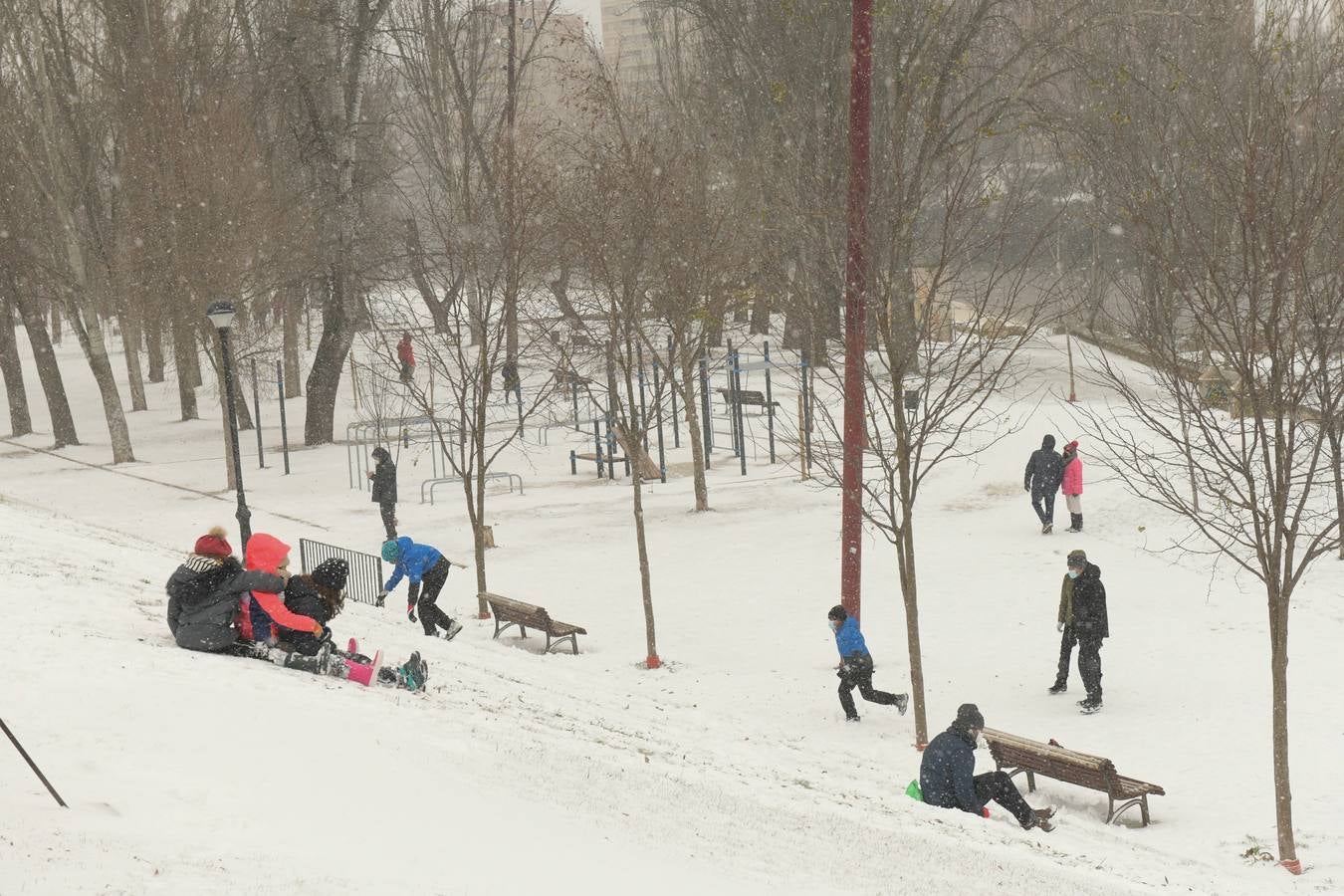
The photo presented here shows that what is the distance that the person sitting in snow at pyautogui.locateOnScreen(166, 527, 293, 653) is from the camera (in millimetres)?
9305

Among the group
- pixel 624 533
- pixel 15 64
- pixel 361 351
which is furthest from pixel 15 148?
pixel 361 351

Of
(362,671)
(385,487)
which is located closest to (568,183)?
(385,487)

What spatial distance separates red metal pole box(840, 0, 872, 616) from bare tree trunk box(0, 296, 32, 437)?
83.2 feet

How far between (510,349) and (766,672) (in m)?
23.6

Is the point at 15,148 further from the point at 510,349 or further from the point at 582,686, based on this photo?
the point at 582,686

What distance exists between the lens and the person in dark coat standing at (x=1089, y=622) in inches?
468

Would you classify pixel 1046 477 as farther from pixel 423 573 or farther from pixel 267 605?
pixel 267 605

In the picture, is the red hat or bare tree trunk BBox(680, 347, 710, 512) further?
bare tree trunk BBox(680, 347, 710, 512)

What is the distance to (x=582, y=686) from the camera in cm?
1248

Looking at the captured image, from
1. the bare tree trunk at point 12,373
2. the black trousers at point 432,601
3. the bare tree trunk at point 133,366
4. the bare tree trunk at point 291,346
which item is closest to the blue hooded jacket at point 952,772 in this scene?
the black trousers at point 432,601

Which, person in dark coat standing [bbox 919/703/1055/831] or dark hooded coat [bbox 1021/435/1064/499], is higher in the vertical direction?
dark hooded coat [bbox 1021/435/1064/499]

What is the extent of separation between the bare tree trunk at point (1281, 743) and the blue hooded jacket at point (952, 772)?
6.30ft

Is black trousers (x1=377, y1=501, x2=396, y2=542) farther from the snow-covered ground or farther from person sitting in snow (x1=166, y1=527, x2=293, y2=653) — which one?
person sitting in snow (x1=166, y1=527, x2=293, y2=653)

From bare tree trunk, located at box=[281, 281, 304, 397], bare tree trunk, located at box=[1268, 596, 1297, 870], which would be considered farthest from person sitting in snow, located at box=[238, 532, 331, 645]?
bare tree trunk, located at box=[281, 281, 304, 397]
